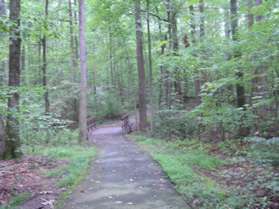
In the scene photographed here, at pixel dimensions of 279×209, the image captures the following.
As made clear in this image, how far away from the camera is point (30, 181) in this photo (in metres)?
7.96

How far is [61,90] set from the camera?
2431 centimetres

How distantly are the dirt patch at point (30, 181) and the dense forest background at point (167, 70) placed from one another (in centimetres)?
95

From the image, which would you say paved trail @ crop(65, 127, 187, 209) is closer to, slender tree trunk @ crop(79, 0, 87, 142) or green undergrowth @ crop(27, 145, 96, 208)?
green undergrowth @ crop(27, 145, 96, 208)

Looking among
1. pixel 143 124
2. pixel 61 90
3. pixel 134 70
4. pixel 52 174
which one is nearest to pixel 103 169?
pixel 52 174

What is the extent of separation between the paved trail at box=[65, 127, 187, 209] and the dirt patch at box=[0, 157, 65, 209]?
552 millimetres

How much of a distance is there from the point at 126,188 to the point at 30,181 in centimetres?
244

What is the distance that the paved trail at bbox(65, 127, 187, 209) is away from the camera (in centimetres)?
592

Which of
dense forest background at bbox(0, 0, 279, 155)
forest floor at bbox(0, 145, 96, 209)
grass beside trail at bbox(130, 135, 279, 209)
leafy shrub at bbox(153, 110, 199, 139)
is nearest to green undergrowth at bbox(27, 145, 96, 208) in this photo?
forest floor at bbox(0, 145, 96, 209)

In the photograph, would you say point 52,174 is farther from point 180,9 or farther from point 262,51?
point 180,9

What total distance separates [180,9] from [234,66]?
8048 millimetres

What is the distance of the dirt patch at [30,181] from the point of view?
20.8 feet

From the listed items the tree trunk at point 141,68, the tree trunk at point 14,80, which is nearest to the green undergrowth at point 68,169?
the tree trunk at point 14,80

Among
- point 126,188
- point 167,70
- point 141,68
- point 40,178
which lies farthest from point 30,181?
point 141,68

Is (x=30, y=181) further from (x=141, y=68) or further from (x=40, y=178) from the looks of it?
(x=141, y=68)
